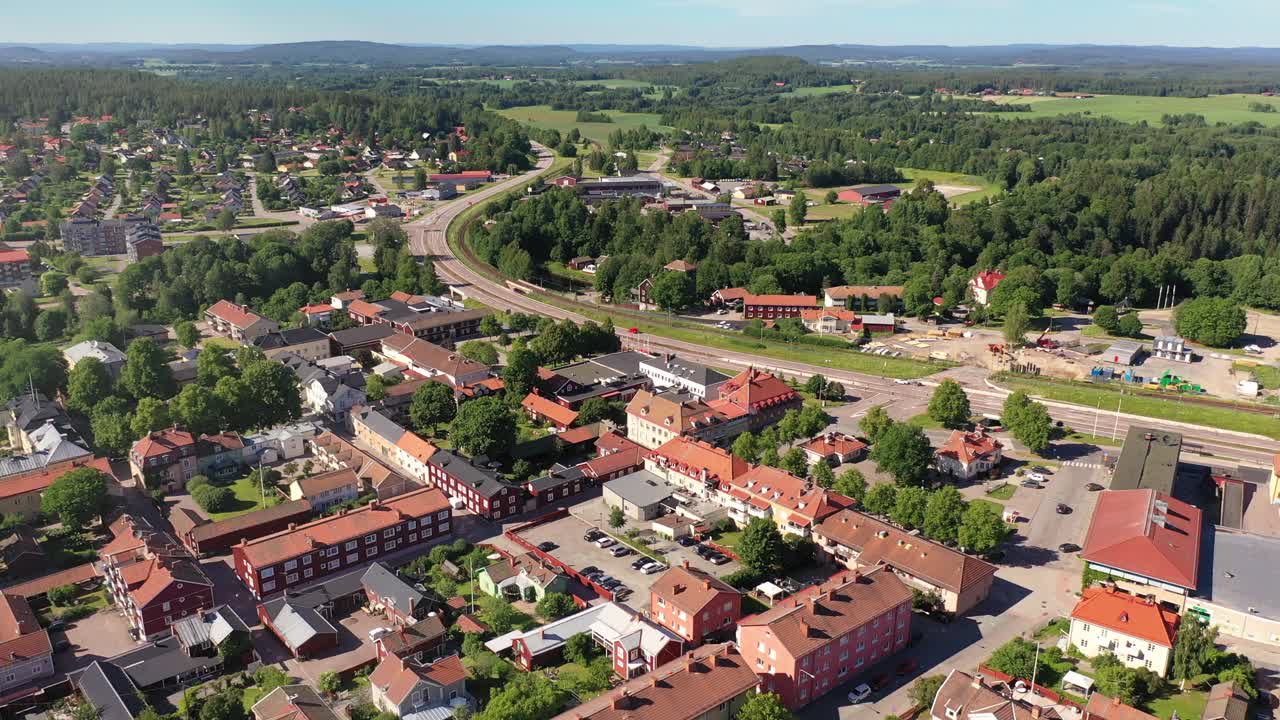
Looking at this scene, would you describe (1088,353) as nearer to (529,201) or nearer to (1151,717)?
(1151,717)

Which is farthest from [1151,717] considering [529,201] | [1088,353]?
[529,201]

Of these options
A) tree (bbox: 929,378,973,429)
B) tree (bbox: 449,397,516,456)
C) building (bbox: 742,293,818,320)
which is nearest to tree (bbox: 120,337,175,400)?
tree (bbox: 449,397,516,456)

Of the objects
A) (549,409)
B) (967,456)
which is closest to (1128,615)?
(967,456)

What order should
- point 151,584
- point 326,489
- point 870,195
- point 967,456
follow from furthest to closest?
point 870,195, point 967,456, point 326,489, point 151,584

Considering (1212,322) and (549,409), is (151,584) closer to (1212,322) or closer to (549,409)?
(549,409)

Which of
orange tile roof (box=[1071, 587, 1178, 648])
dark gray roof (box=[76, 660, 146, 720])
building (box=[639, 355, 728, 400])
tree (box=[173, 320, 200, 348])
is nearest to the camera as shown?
dark gray roof (box=[76, 660, 146, 720])

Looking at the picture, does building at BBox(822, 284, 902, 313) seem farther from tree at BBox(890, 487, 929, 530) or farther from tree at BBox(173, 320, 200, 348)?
tree at BBox(173, 320, 200, 348)
